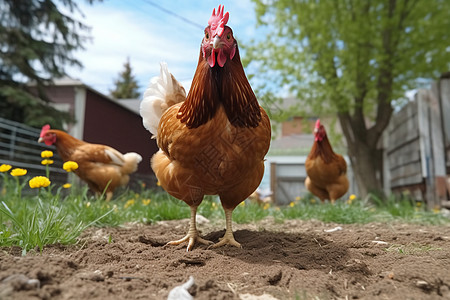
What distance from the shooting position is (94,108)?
11273mm

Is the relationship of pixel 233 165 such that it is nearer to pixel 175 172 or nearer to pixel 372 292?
pixel 175 172

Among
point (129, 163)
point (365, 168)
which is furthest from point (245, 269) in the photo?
point (365, 168)

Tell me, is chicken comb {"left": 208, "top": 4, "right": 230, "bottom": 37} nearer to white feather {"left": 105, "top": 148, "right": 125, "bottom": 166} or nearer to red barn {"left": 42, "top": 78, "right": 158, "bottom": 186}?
white feather {"left": 105, "top": 148, "right": 125, "bottom": 166}

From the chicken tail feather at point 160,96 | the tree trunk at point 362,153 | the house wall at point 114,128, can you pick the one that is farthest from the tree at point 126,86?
the chicken tail feather at point 160,96

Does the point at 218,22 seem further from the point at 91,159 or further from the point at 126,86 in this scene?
the point at 126,86

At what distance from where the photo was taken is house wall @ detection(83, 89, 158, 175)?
1112 cm

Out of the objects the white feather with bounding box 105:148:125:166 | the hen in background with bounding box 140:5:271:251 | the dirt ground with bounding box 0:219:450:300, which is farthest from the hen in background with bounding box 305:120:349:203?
the hen in background with bounding box 140:5:271:251

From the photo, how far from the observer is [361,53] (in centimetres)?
875

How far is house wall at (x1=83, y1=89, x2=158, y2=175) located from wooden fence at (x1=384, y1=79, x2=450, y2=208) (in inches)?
278

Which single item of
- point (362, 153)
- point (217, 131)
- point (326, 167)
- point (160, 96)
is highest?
point (362, 153)

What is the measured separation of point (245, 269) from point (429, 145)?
6.70m

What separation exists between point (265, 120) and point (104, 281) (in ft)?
5.18

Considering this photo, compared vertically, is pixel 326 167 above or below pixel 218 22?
below

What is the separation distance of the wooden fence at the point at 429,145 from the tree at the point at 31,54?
9.55 meters
